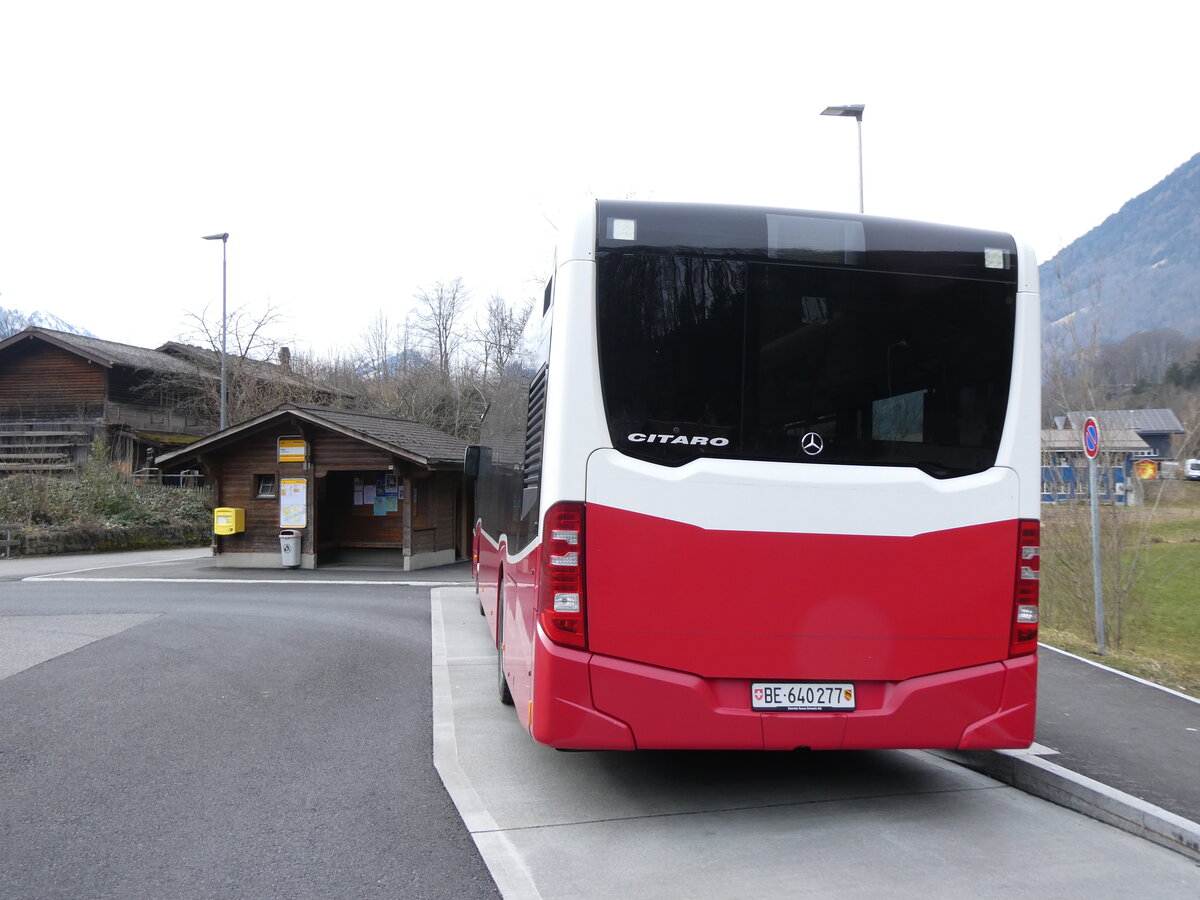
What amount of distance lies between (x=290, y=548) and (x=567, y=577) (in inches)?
A: 691

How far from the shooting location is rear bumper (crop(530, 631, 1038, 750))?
15.8ft

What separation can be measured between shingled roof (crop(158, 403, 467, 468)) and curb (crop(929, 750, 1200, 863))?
1531 centimetres

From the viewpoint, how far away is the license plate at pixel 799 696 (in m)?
4.87

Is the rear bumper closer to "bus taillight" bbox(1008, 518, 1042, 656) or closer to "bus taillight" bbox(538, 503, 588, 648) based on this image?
"bus taillight" bbox(538, 503, 588, 648)

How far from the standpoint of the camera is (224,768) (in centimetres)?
611

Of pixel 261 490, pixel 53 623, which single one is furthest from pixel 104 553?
pixel 53 623

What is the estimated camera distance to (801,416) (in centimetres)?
496

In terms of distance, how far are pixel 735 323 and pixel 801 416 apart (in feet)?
1.91

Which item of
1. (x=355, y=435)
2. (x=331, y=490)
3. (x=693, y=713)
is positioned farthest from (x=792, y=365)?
(x=331, y=490)

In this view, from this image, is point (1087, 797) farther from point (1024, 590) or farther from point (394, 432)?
point (394, 432)

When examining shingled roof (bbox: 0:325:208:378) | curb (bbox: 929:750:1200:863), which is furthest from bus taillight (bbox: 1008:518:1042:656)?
shingled roof (bbox: 0:325:208:378)

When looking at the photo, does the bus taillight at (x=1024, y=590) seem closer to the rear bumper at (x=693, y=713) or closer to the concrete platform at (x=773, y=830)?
the rear bumper at (x=693, y=713)

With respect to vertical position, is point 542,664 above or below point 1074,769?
above

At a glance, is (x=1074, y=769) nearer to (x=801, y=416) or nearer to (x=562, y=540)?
(x=801, y=416)
